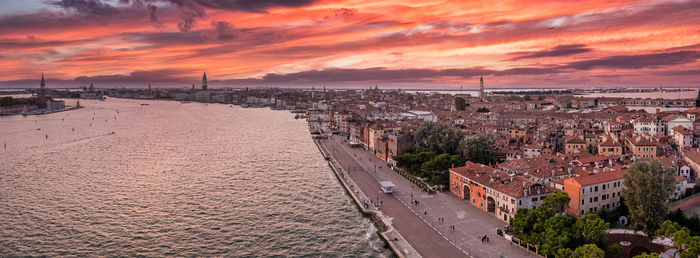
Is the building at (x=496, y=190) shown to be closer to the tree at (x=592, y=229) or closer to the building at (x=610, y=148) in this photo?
the tree at (x=592, y=229)

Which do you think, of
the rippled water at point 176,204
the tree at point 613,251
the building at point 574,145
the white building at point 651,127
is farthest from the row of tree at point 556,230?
the white building at point 651,127

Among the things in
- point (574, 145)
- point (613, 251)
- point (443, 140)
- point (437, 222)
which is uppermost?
point (443, 140)

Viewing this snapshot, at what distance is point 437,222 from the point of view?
17812 millimetres

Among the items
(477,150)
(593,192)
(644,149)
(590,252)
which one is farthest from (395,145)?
(590,252)

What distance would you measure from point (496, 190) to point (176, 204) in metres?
15.3

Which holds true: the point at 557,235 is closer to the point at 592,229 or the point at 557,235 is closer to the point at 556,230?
the point at 556,230

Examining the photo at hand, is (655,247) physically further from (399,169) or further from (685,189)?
(399,169)

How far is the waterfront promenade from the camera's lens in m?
15.0

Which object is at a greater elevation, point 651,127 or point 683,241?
point 651,127

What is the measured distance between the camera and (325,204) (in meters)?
22.1

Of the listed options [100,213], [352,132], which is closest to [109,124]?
[352,132]

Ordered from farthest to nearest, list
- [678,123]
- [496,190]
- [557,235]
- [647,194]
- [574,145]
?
[678,123] → [574,145] → [496,190] → [647,194] → [557,235]

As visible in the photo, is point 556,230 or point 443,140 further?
point 443,140

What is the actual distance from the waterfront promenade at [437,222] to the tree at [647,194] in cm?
471
